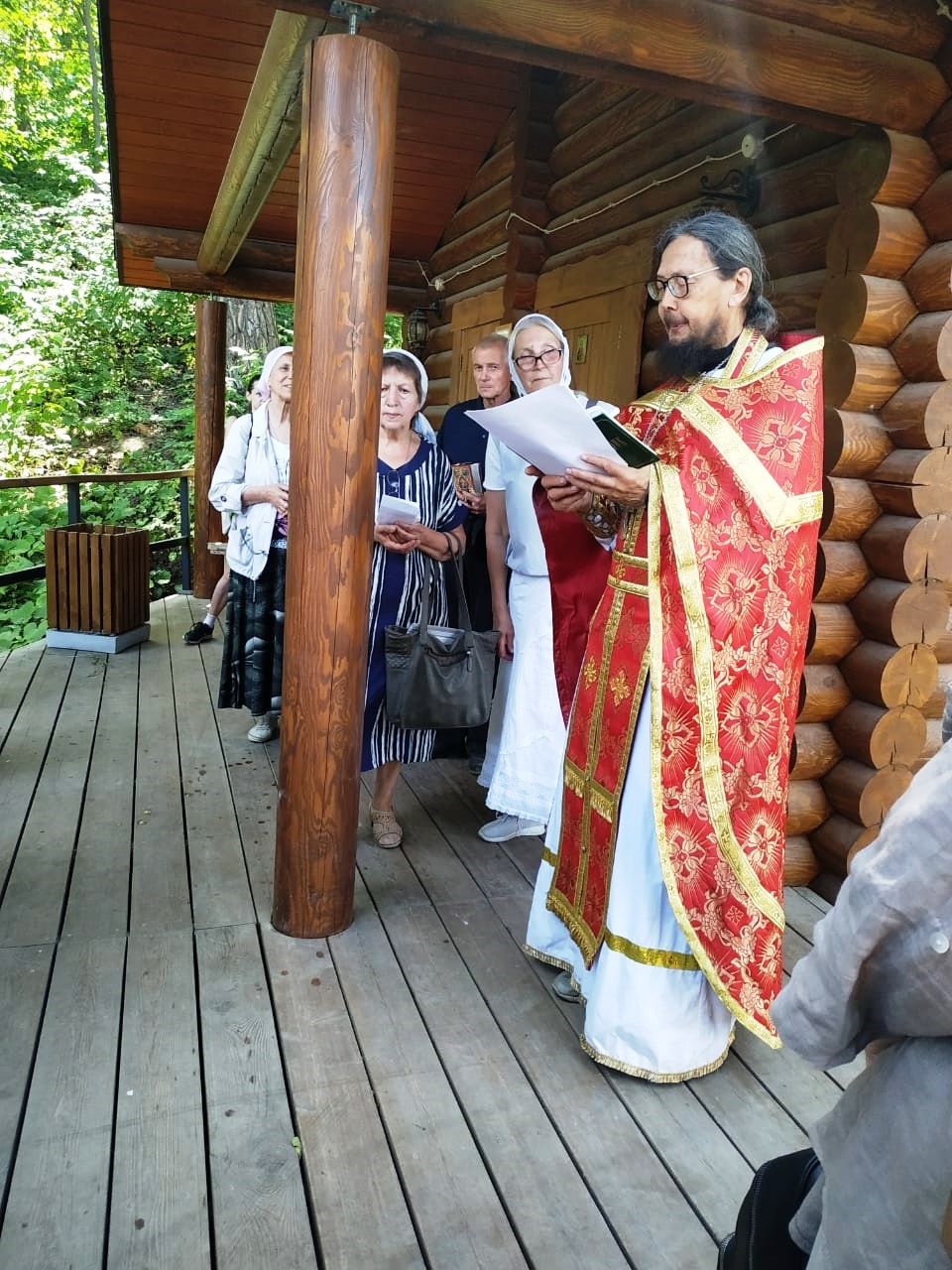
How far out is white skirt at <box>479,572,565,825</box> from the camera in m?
3.34

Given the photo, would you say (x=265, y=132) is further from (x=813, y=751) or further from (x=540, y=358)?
(x=813, y=751)

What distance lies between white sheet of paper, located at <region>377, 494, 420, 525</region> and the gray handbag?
0.72 ft

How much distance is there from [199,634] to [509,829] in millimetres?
3483

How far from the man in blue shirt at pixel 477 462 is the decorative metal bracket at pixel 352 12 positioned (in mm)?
1222

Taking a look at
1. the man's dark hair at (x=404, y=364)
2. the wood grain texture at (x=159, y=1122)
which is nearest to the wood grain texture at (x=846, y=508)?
the man's dark hair at (x=404, y=364)

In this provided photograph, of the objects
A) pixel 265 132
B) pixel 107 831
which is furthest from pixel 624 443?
pixel 265 132

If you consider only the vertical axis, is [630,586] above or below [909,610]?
above

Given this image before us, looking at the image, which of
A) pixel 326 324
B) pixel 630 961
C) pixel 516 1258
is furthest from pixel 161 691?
pixel 516 1258

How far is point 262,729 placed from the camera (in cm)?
445

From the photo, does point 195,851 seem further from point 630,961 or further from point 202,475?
point 202,475

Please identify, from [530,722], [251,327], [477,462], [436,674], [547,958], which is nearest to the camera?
[547,958]

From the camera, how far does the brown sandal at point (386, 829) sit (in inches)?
132

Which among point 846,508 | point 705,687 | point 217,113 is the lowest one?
point 705,687

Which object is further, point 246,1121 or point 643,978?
point 643,978
